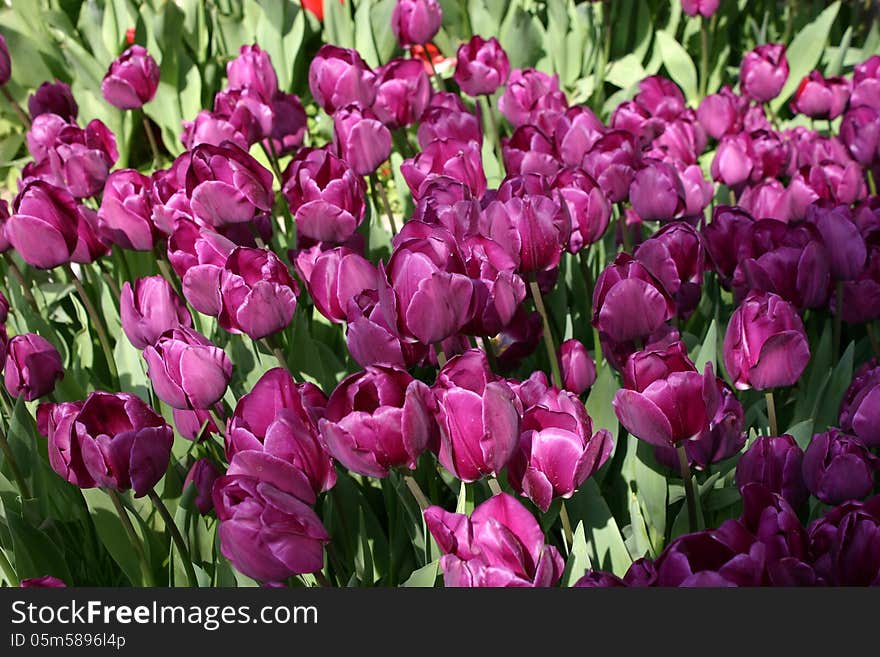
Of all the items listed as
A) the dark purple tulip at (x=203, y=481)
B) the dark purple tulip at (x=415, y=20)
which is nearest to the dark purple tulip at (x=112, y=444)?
the dark purple tulip at (x=203, y=481)

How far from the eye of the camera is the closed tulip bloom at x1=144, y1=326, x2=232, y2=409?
4.09 ft

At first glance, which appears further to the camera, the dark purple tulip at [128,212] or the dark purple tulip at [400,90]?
the dark purple tulip at [400,90]

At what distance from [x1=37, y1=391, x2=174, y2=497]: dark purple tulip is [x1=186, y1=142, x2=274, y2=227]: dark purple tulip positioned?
382 mm

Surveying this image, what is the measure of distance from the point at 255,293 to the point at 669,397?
20.2 inches

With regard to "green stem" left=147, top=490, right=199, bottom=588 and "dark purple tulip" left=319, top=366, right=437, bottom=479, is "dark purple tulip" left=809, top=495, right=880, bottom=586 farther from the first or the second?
"green stem" left=147, top=490, right=199, bottom=588

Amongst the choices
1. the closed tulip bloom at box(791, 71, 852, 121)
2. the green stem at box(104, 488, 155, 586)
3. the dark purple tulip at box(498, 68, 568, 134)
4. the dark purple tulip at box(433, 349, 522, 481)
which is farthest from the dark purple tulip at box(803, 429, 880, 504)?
the closed tulip bloom at box(791, 71, 852, 121)

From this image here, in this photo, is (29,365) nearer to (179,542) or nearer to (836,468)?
(179,542)

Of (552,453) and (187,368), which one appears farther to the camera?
(187,368)

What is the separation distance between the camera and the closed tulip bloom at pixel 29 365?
1482mm

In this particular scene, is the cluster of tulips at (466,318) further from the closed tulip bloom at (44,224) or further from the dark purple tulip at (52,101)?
the dark purple tulip at (52,101)

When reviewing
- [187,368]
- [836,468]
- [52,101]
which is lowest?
[836,468]

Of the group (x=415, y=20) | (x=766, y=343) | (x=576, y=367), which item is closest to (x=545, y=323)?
(x=576, y=367)

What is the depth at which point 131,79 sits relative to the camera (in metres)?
2.19

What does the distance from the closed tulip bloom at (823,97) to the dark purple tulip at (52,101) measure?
1575 mm
